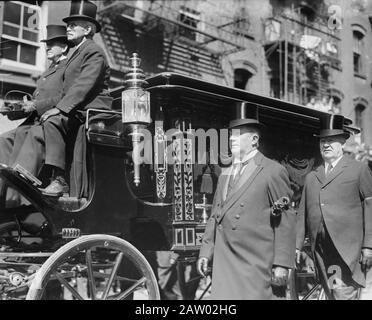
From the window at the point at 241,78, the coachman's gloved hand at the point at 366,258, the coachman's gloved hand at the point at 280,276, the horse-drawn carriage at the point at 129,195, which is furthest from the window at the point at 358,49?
the window at the point at 241,78

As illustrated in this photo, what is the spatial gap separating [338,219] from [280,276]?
37.4 inches

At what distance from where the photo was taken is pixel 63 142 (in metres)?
3.84

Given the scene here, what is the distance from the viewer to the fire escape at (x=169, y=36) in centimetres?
1069

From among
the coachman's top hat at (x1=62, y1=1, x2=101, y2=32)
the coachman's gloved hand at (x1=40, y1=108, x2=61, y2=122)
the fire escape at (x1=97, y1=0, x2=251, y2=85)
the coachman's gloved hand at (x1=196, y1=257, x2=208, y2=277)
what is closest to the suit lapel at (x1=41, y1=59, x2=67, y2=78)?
the coachman's top hat at (x1=62, y1=1, x2=101, y2=32)

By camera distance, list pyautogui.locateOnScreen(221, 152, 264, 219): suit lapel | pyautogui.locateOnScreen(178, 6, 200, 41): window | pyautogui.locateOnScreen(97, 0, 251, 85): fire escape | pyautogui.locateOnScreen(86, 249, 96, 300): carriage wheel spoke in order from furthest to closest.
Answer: pyautogui.locateOnScreen(178, 6, 200, 41): window → pyautogui.locateOnScreen(97, 0, 251, 85): fire escape → pyautogui.locateOnScreen(86, 249, 96, 300): carriage wheel spoke → pyautogui.locateOnScreen(221, 152, 264, 219): suit lapel

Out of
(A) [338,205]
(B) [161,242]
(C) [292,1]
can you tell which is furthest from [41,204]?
(C) [292,1]

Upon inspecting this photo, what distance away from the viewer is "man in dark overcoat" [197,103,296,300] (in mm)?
3293

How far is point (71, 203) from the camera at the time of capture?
12.7 ft

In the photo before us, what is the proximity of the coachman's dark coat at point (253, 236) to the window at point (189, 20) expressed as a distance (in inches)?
347

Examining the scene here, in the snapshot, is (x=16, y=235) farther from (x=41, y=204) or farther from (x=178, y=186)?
(x=178, y=186)

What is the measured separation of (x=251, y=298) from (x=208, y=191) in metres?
1.57

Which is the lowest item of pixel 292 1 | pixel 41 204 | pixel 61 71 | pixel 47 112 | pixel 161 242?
pixel 161 242

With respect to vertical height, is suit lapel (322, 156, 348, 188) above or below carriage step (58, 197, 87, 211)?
above

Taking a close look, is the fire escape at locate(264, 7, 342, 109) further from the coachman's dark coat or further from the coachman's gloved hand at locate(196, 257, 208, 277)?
the coachman's gloved hand at locate(196, 257, 208, 277)
